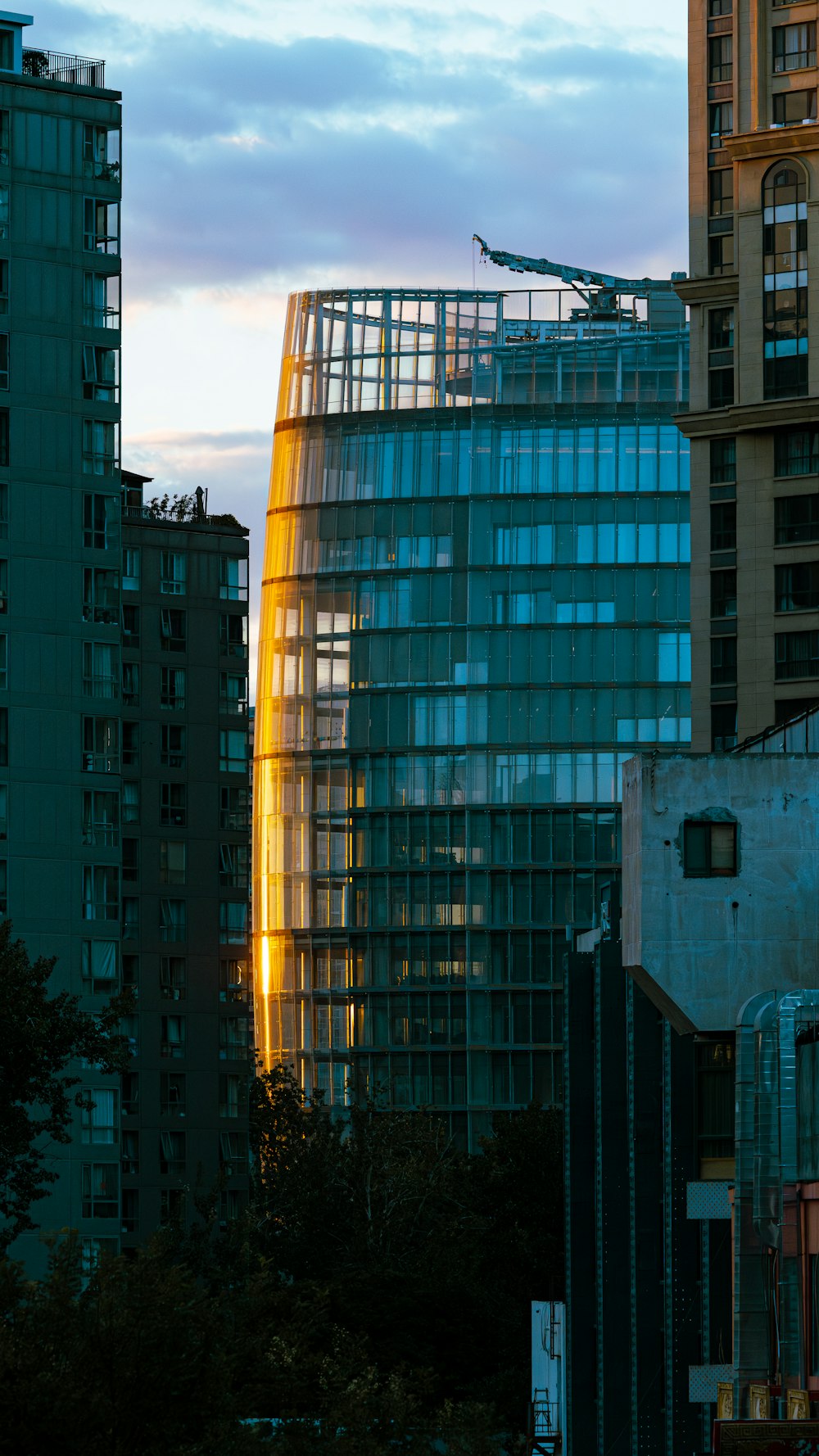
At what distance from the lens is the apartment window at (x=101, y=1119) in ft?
368

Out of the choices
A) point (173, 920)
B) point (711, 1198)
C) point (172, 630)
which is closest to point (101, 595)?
point (172, 630)

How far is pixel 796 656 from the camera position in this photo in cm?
11625

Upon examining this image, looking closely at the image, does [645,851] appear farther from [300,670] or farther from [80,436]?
[300,670]

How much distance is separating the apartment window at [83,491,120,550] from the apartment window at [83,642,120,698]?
4.15 meters

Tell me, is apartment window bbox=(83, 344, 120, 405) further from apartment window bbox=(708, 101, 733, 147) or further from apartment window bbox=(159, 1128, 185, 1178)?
apartment window bbox=(159, 1128, 185, 1178)

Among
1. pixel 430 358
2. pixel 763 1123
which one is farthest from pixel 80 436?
pixel 430 358

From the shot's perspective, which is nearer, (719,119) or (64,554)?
(64,554)

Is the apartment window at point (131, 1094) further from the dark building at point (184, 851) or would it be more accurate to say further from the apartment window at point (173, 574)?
the apartment window at point (173, 574)

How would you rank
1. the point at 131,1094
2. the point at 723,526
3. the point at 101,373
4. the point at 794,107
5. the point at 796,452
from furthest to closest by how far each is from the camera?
the point at 131,1094 → the point at 723,526 → the point at 794,107 → the point at 796,452 → the point at 101,373

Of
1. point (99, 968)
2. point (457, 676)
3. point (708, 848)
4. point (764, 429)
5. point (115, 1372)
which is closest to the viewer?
point (115, 1372)

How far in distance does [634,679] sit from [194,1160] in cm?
4925

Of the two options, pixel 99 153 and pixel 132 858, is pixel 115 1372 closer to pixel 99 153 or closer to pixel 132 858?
pixel 99 153

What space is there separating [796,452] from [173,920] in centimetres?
4692

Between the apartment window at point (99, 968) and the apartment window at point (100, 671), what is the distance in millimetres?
10268
